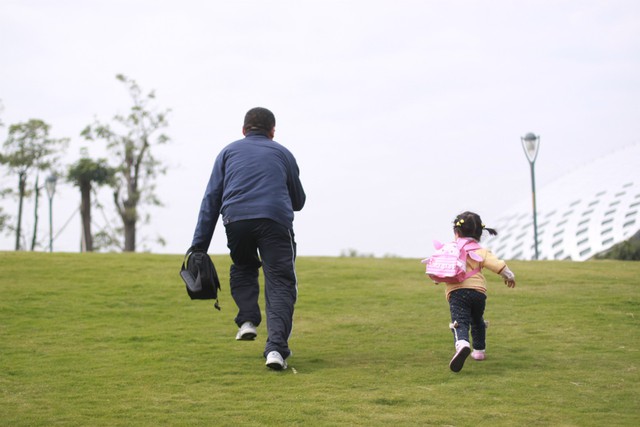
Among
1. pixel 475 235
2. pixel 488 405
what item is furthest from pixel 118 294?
pixel 488 405

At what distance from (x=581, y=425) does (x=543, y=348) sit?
2.67 metres

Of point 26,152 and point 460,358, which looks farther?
point 26,152

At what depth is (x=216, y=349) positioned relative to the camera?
27.0 ft

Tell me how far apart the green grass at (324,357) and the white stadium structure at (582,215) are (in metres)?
35.9

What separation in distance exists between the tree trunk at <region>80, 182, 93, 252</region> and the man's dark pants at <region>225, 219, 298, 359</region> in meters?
23.3

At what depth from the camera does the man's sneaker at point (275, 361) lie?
23.4ft

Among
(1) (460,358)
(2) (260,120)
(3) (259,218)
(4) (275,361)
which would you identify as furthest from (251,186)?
(1) (460,358)

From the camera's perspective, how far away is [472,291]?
7.44 meters

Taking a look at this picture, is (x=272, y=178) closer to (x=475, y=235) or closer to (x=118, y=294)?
(x=475, y=235)

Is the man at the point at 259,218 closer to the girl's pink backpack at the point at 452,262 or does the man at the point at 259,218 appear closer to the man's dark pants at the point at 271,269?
the man's dark pants at the point at 271,269

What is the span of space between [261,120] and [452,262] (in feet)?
6.15

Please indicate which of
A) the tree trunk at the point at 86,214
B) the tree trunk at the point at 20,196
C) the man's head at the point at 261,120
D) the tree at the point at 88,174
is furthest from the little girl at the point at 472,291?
the tree trunk at the point at 20,196

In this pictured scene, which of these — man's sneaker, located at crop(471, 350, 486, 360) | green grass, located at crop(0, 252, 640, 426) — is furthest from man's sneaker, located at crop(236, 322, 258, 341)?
man's sneaker, located at crop(471, 350, 486, 360)

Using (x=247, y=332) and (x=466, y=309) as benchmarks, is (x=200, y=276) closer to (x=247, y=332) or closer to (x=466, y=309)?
(x=247, y=332)
